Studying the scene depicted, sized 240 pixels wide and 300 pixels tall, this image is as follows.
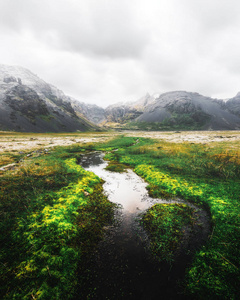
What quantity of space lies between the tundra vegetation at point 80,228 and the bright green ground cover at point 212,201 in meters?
0.04

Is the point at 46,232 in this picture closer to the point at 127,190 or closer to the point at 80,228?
the point at 80,228

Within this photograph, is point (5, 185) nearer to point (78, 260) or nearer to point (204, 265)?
point (78, 260)

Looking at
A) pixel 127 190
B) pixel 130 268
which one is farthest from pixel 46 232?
pixel 127 190

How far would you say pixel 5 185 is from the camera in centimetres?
1427

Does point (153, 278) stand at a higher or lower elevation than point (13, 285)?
lower

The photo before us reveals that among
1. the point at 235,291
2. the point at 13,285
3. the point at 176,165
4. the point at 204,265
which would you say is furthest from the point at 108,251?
the point at 176,165

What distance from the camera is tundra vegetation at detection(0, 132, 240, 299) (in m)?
5.95

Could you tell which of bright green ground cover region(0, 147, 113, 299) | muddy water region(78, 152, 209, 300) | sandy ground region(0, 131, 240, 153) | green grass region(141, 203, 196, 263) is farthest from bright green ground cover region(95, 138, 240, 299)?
sandy ground region(0, 131, 240, 153)

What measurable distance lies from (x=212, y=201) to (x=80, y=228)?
468 inches

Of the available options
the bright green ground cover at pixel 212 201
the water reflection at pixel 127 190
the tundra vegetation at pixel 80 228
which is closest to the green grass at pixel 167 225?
the tundra vegetation at pixel 80 228

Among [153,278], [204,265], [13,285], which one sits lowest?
[153,278]

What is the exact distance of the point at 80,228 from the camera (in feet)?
30.5

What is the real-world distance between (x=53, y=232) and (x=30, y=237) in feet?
4.07

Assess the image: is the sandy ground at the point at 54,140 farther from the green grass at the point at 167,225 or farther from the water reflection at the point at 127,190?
the green grass at the point at 167,225
